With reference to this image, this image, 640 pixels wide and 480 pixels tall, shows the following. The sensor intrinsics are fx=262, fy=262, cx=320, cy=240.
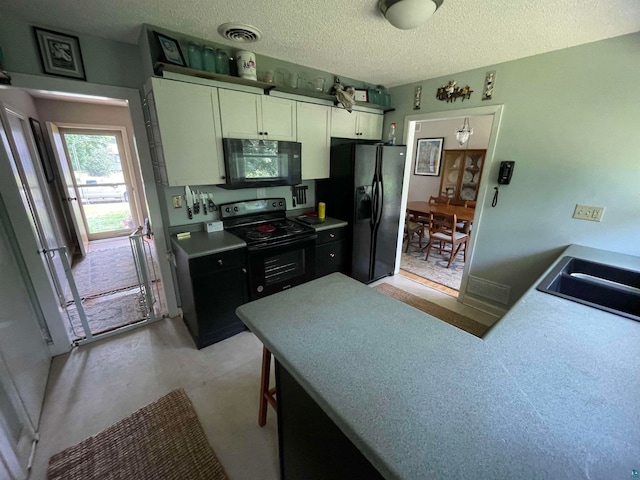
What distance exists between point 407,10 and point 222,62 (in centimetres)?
147

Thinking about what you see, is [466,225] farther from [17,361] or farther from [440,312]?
Result: [17,361]

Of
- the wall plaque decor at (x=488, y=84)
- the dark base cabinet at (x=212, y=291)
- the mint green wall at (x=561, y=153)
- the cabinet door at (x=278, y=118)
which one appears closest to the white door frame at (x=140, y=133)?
the dark base cabinet at (x=212, y=291)

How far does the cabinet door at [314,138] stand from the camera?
2721mm

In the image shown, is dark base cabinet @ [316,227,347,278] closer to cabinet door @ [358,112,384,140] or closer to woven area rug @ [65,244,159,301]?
cabinet door @ [358,112,384,140]

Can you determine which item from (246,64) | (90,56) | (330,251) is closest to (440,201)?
(330,251)

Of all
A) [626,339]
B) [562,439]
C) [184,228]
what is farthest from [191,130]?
[626,339]

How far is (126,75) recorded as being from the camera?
6.98 ft

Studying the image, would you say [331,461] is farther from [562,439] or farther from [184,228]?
[184,228]

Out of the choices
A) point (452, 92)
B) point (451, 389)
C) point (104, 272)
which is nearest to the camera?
point (451, 389)

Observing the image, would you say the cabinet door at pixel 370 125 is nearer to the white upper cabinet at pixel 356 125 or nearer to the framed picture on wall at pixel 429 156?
the white upper cabinet at pixel 356 125

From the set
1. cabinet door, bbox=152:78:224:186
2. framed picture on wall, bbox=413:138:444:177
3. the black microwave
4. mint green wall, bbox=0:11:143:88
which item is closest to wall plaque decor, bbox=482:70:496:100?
the black microwave

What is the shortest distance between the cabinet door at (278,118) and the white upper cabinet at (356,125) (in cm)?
55

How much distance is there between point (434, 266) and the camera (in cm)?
415

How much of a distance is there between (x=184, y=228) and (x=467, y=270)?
10.0 feet
